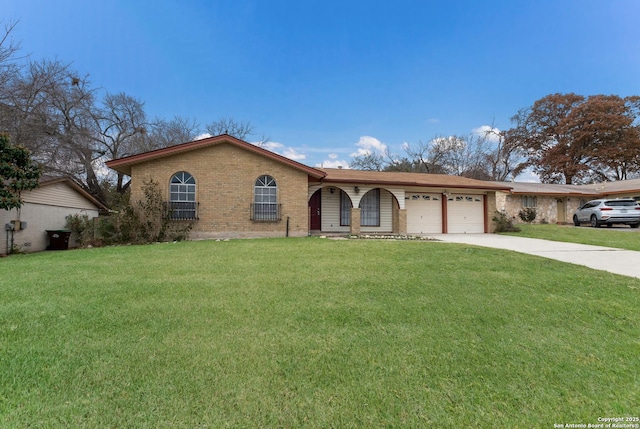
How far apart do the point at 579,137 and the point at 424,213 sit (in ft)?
94.2

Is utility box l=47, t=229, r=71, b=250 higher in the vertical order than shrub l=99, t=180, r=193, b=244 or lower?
lower

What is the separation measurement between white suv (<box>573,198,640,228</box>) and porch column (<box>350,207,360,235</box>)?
48.1ft

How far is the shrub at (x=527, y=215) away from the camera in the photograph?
20328 millimetres

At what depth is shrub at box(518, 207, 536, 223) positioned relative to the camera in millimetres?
20328

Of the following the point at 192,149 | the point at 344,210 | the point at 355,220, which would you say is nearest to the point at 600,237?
the point at 355,220

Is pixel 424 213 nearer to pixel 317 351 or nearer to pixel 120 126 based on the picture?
pixel 317 351

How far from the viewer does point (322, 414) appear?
5.95ft

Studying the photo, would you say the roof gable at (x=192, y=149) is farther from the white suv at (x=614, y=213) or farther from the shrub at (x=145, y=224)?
the white suv at (x=614, y=213)

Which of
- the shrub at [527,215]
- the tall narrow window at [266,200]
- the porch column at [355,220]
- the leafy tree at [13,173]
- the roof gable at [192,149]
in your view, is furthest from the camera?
the shrub at [527,215]

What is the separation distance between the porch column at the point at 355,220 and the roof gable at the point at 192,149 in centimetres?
238

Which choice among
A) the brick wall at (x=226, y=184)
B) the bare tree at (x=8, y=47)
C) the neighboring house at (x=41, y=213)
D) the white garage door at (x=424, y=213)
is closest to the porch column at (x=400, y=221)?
the white garage door at (x=424, y=213)

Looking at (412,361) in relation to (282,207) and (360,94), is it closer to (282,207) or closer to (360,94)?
(282,207)

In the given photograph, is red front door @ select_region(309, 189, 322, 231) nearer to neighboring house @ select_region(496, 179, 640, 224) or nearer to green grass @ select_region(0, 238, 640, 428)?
green grass @ select_region(0, 238, 640, 428)

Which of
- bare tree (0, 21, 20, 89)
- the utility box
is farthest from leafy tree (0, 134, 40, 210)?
bare tree (0, 21, 20, 89)
